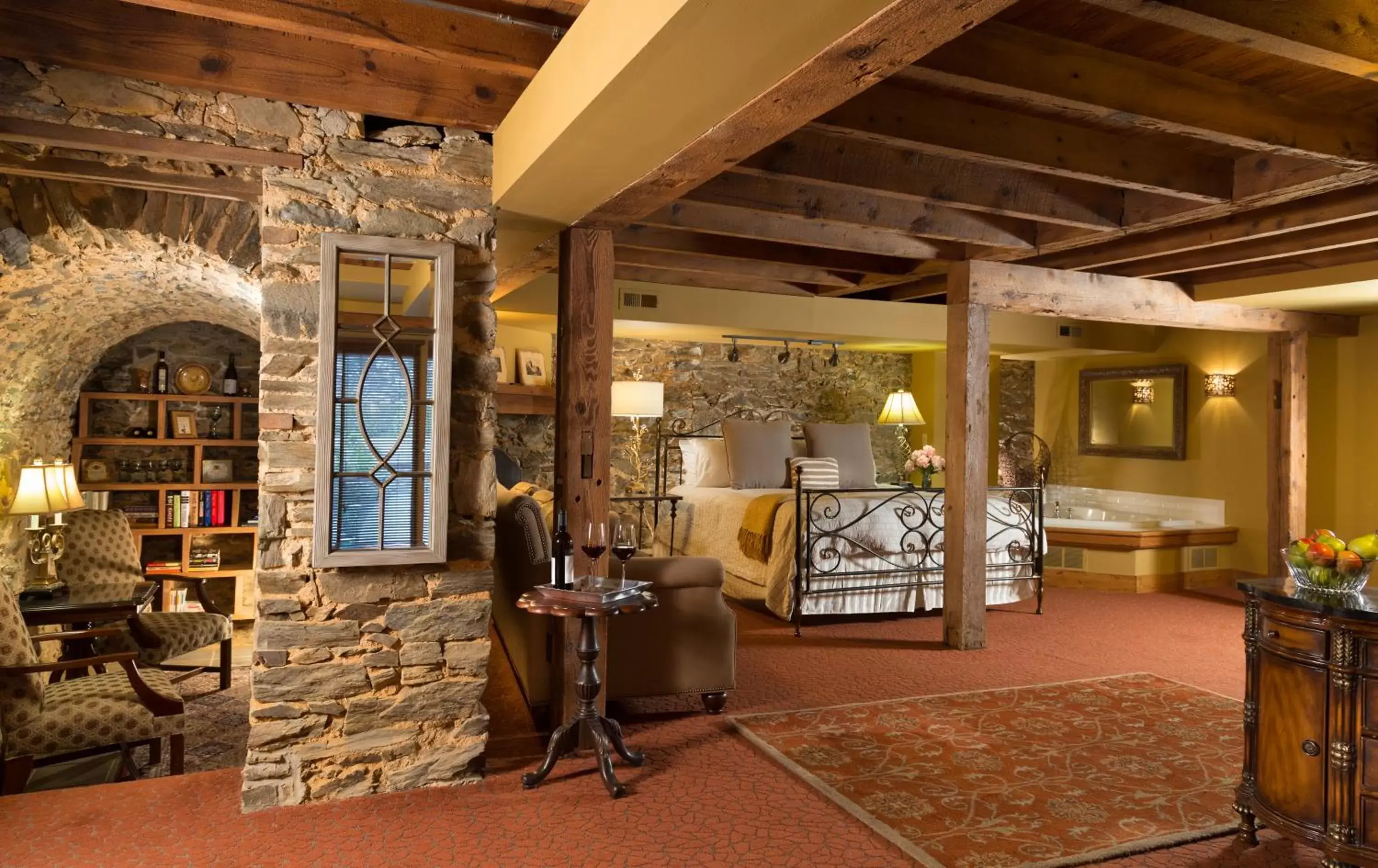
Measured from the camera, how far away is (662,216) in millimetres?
4176

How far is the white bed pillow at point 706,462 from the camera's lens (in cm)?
717

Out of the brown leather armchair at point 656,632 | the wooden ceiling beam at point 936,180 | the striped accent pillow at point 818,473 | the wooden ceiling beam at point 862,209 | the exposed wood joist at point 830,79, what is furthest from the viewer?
the striped accent pillow at point 818,473

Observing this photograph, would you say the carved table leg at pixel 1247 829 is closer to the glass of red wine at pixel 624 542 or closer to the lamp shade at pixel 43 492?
the glass of red wine at pixel 624 542

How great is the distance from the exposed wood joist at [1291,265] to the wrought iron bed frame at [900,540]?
1.81 m

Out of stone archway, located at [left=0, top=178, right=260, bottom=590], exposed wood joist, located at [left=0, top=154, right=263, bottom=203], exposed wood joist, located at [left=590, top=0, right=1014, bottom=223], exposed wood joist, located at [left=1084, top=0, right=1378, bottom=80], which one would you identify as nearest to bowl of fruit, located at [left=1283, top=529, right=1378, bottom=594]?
exposed wood joist, located at [left=1084, top=0, right=1378, bottom=80]

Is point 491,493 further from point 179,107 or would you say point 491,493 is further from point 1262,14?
point 1262,14

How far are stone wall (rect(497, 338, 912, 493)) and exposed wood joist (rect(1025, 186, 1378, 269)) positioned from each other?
313 cm

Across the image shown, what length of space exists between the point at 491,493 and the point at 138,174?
Answer: 1608 mm

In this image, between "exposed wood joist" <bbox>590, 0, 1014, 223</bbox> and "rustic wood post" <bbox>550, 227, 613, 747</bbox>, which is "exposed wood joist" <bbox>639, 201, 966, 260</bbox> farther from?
"exposed wood joist" <bbox>590, 0, 1014, 223</bbox>

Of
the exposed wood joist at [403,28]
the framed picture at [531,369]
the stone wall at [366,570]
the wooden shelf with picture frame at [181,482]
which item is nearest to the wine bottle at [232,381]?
the wooden shelf with picture frame at [181,482]

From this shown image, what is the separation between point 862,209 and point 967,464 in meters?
1.68

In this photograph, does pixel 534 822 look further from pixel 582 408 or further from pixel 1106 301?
pixel 1106 301

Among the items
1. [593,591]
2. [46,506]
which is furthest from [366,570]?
[46,506]

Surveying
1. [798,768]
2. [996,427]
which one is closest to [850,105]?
[798,768]
